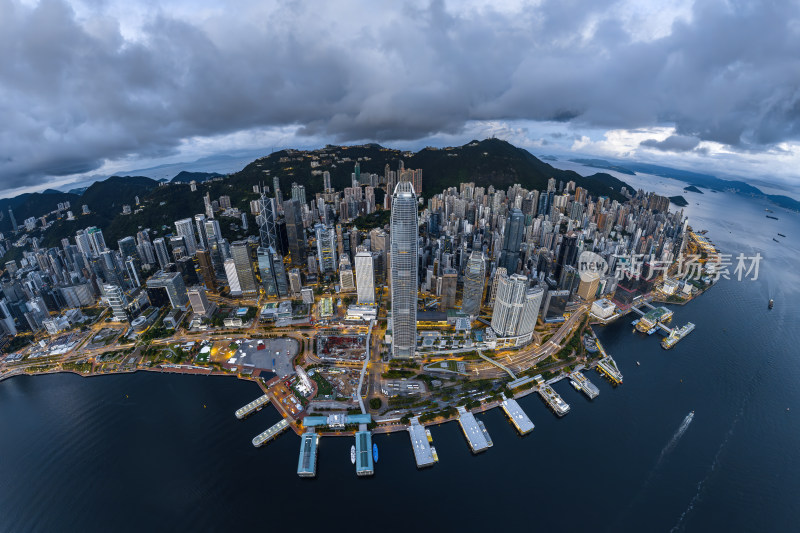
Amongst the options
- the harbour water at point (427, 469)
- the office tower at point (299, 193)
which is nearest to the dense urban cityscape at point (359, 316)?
the harbour water at point (427, 469)

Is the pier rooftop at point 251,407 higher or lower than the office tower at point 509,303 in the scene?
lower

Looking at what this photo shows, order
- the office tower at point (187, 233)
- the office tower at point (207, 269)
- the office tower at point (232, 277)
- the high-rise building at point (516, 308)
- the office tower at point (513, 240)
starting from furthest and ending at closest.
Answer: the office tower at point (187, 233), the office tower at point (513, 240), the office tower at point (207, 269), the office tower at point (232, 277), the high-rise building at point (516, 308)

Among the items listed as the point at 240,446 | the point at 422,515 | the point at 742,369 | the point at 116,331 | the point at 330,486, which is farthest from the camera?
the point at 116,331

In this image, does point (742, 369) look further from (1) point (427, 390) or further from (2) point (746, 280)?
(1) point (427, 390)

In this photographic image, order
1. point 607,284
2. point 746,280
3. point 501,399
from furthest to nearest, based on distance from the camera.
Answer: point 746,280 → point 607,284 → point 501,399

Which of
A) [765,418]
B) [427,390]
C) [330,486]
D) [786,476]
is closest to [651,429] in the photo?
[786,476]

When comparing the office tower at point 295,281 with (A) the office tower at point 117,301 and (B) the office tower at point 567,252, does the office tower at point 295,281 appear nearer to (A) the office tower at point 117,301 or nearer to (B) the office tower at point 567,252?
(A) the office tower at point 117,301
